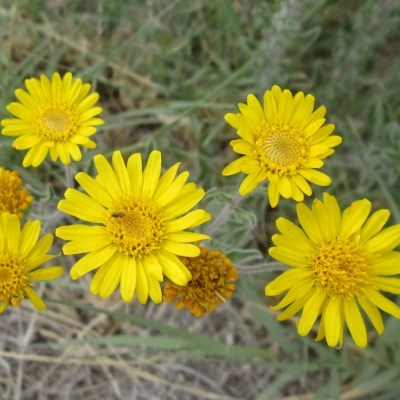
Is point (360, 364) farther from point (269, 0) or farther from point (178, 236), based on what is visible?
point (269, 0)

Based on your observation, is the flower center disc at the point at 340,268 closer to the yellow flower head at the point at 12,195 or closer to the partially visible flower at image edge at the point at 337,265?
the partially visible flower at image edge at the point at 337,265

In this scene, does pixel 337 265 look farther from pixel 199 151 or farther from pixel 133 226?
pixel 199 151

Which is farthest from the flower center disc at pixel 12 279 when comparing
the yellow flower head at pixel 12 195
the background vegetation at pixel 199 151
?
the background vegetation at pixel 199 151

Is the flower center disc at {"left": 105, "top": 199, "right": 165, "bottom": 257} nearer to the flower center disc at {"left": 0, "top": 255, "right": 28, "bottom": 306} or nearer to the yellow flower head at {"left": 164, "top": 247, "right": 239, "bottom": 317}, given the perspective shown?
the yellow flower head at {"left": 164, "top": 247, "right": 239, "bottom": 317}

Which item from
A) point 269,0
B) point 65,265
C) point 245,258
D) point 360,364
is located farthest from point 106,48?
point 360,364

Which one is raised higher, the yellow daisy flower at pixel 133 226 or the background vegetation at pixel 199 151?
the background vegetation at pixel 199 151

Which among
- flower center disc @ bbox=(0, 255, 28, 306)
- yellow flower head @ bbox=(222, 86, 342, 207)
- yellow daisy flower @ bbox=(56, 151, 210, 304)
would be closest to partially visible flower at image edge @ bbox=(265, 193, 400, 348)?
yellow flower head @ bbox=(222, 86, 342, 207)

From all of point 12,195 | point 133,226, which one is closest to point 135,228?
point 133,226
